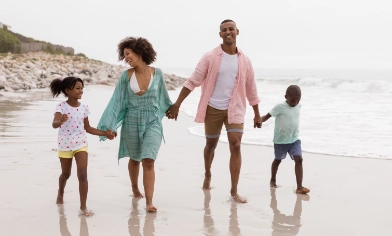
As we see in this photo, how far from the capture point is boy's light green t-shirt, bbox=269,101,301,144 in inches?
247

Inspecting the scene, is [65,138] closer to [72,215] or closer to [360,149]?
[72,215]

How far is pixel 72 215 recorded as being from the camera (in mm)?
4840

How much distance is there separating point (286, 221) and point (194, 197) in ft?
3.77

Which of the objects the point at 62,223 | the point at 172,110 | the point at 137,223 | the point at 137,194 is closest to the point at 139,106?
the point at 172,110

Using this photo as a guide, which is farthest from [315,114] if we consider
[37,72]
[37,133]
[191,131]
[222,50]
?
[37,72]

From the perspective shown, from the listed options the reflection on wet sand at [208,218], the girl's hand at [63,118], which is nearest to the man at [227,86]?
Answer: the reflection on wet sand at [208,218]

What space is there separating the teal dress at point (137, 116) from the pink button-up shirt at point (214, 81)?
63 cm

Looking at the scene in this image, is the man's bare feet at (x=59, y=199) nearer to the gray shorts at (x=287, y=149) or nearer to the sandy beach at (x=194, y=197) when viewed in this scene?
the sandy beach at (x=194, y=197)

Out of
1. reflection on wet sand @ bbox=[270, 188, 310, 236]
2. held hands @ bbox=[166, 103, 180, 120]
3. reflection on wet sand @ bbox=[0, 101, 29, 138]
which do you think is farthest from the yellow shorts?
reflection on wet sand @ bbox=[0, 101, 29, 138]

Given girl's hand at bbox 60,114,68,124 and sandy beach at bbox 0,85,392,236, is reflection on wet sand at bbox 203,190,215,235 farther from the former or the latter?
girl's hand at bbox 60,114,68,124

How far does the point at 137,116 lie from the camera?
17.4 ft

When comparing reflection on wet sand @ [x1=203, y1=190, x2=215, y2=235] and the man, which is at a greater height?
the man

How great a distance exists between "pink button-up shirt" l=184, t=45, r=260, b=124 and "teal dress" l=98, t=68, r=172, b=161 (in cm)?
63

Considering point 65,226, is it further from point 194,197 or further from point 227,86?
point 227,86
